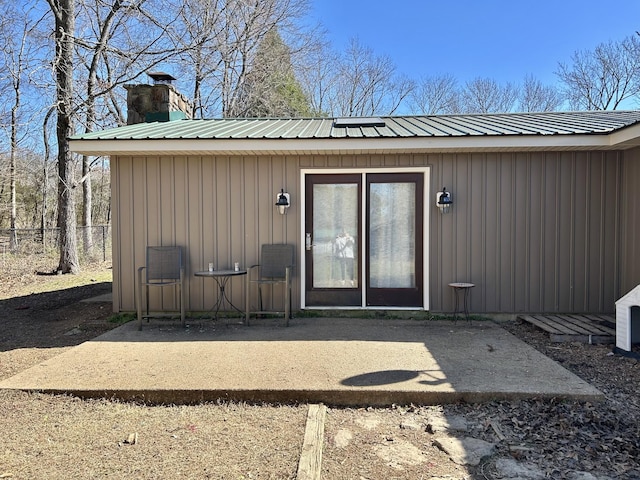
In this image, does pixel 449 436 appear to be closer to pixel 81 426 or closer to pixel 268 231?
pixel 81 426

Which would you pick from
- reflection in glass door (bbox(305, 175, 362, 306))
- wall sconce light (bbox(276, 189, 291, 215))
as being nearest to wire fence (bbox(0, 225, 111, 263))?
wall sconce light (bbox(276, 189, 291, 215))

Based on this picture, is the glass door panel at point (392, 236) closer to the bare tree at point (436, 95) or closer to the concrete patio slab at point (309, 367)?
the concrete patio slab at point (309, 367)

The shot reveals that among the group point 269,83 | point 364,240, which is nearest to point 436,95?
point 269,83

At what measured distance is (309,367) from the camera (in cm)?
346

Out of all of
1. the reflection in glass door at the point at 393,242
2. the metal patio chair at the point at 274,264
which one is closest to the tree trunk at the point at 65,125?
the metal patio chair at the point at 274,264

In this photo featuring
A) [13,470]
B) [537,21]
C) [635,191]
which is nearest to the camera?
[13,470]

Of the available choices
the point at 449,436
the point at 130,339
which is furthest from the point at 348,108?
the point at 449,436

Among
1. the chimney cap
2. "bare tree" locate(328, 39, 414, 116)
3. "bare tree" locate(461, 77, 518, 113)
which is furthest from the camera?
"bare tree" locate(461, 77, 518, 113)

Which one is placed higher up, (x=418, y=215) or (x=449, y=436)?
(x=418, y=215)

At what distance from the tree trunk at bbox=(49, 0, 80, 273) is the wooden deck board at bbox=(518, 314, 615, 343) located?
348 inches

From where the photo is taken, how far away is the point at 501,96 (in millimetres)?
19703

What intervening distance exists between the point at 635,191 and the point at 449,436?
374 centimetres

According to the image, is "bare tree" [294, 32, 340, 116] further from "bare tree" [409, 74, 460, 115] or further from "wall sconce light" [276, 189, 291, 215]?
"wall sconce light" [276, 189, 291, 215]

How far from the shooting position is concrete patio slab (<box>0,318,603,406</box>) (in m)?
2.98
